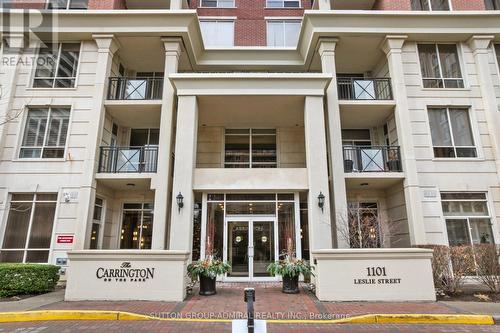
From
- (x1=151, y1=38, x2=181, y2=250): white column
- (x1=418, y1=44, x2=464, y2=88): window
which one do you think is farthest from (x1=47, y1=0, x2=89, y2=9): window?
(x1=418, y1=44, x2=464, y2=88): window

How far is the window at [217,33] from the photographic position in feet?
58.3

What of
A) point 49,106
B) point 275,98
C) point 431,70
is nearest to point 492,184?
point 431,70

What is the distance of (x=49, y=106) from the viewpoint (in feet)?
44.9

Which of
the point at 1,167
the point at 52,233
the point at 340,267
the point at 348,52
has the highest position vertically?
the point at 348,52

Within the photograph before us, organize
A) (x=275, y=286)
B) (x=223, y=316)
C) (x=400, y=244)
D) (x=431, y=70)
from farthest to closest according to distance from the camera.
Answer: (x=431, y=70) < (x=400, y=244) < (x=275, y=286) < (x=223, y=316)

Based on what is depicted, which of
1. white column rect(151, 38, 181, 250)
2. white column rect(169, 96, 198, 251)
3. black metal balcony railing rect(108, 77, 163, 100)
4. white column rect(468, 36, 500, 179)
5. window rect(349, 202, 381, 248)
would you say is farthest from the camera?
A: black metal balcony railing rect(108, 77, 163, 100)

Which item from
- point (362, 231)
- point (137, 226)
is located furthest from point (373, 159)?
point (137, 226)

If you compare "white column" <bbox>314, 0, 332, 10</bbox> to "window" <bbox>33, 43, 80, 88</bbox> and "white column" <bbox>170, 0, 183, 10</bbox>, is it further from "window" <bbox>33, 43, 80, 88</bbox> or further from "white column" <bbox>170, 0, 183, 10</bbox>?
"window" <bbox>33, 43, 80, 88</bbox>

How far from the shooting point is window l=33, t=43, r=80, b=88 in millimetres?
14031

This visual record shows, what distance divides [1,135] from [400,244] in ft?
59.0

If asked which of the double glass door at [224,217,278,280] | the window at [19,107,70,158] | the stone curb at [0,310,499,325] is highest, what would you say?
→ the window at [19,107,70,158]

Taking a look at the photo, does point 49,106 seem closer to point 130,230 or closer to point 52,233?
point 52,233

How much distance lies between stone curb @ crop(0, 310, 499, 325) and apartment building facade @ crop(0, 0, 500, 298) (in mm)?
4011

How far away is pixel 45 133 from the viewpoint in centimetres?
1347
